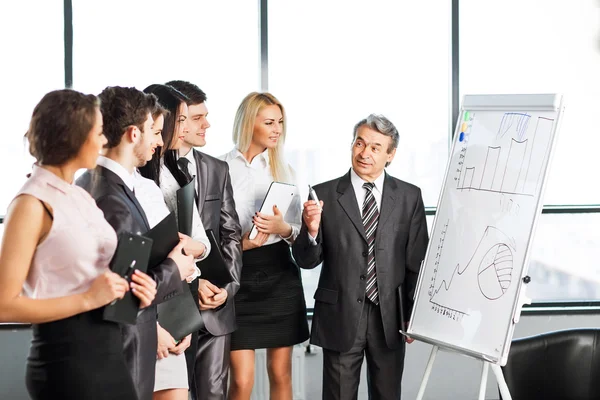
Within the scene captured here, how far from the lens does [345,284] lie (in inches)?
135

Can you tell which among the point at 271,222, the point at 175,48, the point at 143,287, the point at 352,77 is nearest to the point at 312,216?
the point at 271,222

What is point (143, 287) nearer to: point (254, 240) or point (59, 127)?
point (59, 127)

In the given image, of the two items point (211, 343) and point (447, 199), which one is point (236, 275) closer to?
point (211, 343)

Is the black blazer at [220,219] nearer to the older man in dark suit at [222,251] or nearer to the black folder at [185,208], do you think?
the older man in dark suit at [222,251]

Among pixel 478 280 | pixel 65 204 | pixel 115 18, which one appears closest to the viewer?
pixel 65 204

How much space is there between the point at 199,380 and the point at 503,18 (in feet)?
9.20

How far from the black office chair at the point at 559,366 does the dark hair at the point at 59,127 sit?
2156 mm

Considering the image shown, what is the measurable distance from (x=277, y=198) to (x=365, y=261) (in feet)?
1.57

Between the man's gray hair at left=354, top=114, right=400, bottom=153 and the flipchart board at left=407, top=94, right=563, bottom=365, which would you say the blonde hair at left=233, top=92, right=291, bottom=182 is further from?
the flipchart board at left=407, top=94, right=563, bottom=365

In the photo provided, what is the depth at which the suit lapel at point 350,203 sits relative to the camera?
3.44m

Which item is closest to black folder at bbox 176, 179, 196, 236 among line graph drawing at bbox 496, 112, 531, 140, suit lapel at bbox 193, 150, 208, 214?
suit lapel at bbox 193, 150, 208, 214

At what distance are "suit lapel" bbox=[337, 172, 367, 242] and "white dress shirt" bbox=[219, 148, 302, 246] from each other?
269 mm

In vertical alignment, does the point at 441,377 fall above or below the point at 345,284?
below

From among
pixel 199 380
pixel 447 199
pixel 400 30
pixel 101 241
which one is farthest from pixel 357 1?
pixel 101 241
